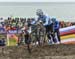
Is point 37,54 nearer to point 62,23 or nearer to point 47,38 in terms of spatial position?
point 47,38

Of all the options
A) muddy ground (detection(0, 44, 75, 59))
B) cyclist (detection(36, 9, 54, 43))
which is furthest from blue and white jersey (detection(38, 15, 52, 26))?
muddy ground (detection(0, 44, 75, 59))

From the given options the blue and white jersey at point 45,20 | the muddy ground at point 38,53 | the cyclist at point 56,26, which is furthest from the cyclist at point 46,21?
the muddy ground at point 38,53

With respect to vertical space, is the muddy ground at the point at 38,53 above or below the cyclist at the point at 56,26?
below

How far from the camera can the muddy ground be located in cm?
1062

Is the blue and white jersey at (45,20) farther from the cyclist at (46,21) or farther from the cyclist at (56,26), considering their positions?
the cyclist at (56,26)

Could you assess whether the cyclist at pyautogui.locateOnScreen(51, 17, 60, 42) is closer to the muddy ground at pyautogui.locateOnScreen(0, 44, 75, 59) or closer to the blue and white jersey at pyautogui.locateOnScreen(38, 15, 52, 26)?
the blue and white jersey at pyautogui.locateOnScreen(38, 15, 52, 26)

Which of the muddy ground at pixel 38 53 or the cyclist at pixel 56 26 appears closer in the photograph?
the muddy ground at pixel 38 53

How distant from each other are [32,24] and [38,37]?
2.08ft

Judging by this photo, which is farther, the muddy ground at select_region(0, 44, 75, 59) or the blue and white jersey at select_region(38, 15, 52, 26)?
the blue and white jersey at select_region(38, 15, 52, 26)

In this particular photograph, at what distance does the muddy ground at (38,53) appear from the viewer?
34.9 feet

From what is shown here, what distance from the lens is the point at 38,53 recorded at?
10.7 meters

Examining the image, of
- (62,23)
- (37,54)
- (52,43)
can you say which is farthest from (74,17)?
(37,54)

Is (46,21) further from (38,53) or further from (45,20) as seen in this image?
(38,53)

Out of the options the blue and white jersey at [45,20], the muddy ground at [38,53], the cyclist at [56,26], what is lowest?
the muddy ground at [38,53]
